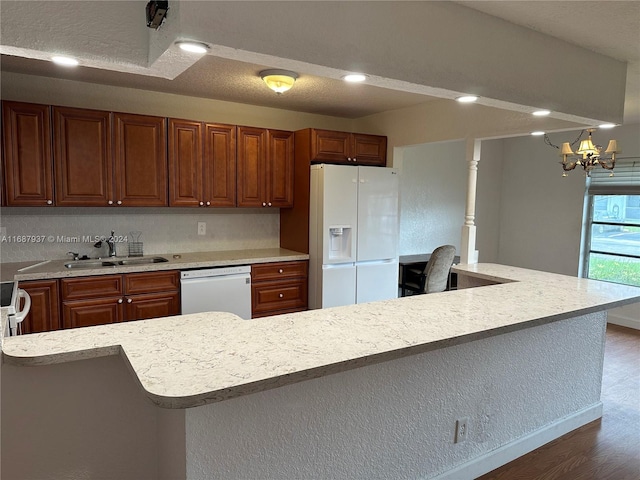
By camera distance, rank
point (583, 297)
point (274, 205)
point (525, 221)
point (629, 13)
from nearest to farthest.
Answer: point (629, 13) < point (583, 297) < point (274, 205) < point (525, 221)

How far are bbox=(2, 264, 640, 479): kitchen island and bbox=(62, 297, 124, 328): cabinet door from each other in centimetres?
177

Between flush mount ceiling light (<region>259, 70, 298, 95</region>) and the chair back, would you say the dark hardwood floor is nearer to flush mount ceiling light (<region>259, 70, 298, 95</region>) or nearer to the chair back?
the chair back

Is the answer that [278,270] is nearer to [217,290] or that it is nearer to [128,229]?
[217,290]

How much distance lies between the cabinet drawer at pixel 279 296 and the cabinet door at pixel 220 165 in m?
0.87

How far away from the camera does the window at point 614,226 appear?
5203mm

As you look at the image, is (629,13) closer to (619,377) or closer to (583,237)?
(619,377)

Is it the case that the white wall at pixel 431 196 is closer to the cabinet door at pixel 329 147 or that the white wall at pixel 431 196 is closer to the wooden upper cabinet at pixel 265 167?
the cabinet door at pixel 329 147

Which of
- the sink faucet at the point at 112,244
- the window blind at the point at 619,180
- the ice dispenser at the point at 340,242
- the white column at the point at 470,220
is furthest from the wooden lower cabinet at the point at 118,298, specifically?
the window blind at the point at 619,180

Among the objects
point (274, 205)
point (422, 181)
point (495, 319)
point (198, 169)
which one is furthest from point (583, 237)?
point (198, 169)

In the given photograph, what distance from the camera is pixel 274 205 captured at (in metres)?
4.31

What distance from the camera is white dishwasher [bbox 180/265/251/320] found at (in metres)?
3.56

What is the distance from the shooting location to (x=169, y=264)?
11.4 feet

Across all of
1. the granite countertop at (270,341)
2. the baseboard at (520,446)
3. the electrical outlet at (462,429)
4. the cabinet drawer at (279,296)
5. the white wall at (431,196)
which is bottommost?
the baseboard at (520,446)

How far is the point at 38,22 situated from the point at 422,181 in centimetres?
497
